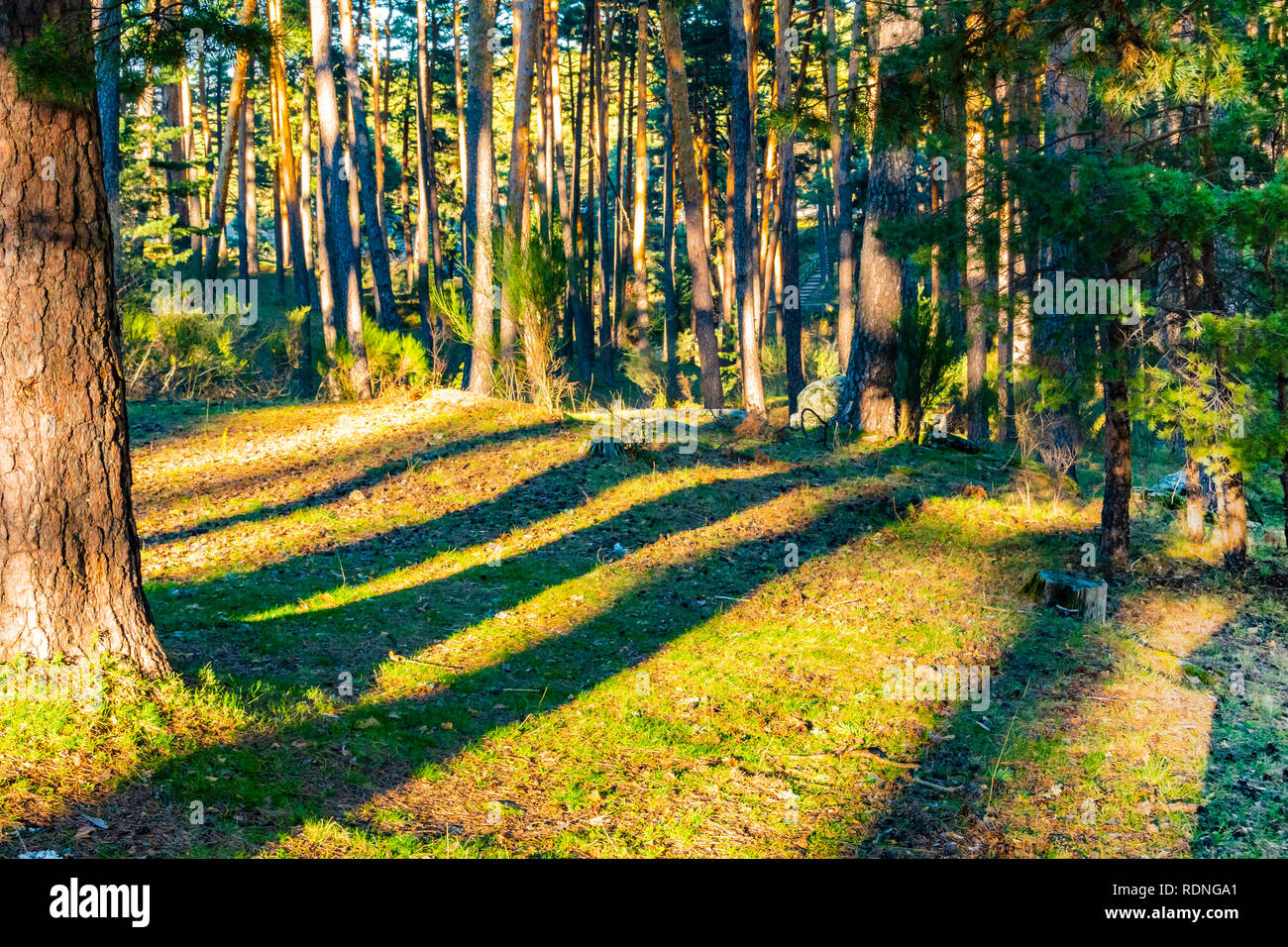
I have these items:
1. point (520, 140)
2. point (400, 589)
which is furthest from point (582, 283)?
point (400, 589)

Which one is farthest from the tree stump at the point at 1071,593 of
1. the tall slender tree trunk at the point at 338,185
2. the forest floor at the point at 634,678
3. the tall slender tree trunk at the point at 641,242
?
the tall slender tree trunk at the point at 641,242

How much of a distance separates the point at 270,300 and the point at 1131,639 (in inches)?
1330

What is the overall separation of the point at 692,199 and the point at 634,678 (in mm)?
9514

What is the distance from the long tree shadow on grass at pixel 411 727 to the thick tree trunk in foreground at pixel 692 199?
21.4 ft

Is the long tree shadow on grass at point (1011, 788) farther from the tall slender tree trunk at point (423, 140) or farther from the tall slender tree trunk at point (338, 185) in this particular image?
the tall slender tree trunk at point (423, 140)

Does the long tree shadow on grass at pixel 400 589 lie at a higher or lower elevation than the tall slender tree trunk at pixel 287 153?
lower

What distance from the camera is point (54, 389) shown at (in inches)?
171

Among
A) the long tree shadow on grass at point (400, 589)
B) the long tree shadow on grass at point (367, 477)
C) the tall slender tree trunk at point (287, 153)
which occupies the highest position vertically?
the tall slender tree trunk at point (287, 153)

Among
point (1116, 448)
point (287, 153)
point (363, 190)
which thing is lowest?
point (1116, 448)

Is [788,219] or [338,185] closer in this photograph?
[338,185]

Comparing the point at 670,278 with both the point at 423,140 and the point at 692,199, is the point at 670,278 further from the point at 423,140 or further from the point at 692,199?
the point at 692,199

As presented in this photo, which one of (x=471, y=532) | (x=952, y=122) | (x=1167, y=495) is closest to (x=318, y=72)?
(x=471, y=532)

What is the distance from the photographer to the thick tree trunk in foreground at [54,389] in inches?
169
